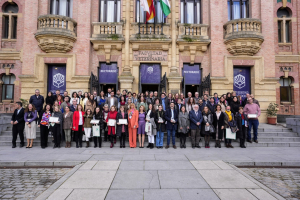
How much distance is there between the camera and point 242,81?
1408 cm

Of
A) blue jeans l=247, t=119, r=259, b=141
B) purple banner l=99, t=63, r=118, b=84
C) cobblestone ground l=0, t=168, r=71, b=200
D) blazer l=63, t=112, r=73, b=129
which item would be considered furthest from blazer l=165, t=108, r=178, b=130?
purple banner l=99, t=63, r=118, b=84

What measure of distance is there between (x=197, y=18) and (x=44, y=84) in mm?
12365

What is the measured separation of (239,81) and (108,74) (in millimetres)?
9993

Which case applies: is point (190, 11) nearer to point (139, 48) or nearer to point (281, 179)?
point (139, 48)

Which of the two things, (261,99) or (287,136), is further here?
(261,99)

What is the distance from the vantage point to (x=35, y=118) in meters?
8.83

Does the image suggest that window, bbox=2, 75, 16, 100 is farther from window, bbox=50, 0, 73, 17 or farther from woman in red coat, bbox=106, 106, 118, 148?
woman in red coat, bbox=106, 106, 118, 148

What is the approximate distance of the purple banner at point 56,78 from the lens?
13398 mm

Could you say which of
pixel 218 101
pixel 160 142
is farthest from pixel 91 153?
pixel 218 101

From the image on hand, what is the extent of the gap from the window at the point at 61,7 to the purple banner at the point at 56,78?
398 cm

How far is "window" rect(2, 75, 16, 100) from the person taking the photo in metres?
14.4

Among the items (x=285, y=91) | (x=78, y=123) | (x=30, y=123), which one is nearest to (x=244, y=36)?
(x=285, y=91)

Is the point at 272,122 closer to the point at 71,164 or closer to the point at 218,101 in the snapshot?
the point at 218,101

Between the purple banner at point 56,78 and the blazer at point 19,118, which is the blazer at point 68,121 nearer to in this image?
the blazer at point 19,118
